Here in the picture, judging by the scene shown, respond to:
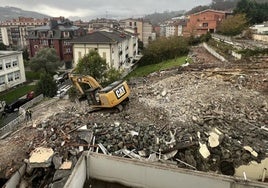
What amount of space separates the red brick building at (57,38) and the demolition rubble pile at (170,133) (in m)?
28.8

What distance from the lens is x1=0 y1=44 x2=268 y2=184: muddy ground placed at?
408 inches

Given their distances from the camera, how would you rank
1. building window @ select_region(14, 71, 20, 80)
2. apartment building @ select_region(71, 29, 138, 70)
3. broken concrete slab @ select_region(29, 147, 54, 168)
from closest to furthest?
1. broken concrete slab @ select_region(29, 147, 54, 168)
2. apartment building @ select_region(71, 29, 138, 70)
3. building window @ select_region(14, 71, 20, 80)

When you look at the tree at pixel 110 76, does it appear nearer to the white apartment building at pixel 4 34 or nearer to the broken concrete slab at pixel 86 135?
the broken concrete slab at pixel 86 135

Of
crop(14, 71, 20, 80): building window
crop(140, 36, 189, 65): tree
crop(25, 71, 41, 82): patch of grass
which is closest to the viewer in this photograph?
crop(14, 71, 20, 80): building window

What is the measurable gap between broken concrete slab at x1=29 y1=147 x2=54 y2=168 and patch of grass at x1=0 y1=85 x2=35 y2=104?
1792 centimetres

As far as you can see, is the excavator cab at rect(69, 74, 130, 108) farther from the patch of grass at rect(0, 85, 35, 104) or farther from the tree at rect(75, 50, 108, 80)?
the patch of grass at rect(0, 85, 35, 104)

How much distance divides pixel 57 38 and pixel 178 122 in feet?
108

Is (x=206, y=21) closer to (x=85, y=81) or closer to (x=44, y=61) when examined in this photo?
(x=44, y=61)

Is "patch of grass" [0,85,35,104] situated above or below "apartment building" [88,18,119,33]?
below

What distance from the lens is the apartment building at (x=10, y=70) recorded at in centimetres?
2902

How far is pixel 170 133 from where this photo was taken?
437 inches

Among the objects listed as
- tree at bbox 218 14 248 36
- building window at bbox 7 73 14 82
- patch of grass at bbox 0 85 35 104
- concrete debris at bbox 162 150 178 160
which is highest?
tree at bbox 218 14 248 36

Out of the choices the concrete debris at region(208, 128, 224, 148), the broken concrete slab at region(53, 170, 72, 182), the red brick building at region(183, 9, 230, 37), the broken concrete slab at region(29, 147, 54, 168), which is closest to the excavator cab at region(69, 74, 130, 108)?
the broken concrete slab at region(29, 147, 54, 168)

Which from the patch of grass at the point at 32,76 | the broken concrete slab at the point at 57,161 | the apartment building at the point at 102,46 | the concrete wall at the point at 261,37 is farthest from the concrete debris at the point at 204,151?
the patch of grass at the point at 32,76
